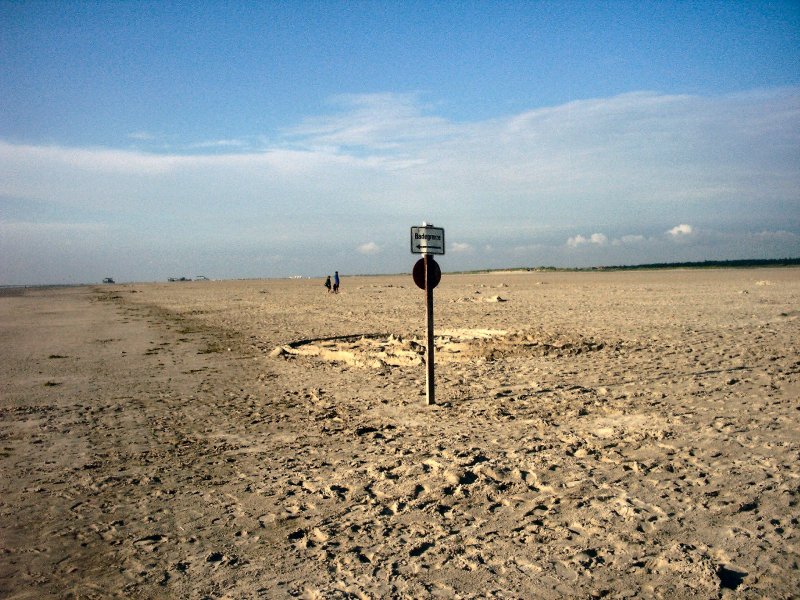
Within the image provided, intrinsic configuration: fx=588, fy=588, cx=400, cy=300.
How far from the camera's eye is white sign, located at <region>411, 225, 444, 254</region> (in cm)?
808

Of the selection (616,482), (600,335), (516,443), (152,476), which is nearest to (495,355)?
(600,335)

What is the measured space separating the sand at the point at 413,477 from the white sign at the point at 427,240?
7.35 ft

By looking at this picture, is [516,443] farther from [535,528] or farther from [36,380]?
[36,380]

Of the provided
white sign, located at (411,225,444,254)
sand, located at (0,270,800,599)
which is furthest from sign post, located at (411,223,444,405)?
sand, located at (0,270,800,599)

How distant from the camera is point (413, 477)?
5.59 m

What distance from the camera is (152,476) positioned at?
5891mm

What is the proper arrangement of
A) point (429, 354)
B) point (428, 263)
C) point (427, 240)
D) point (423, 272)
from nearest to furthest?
1. point (427, 240)
2. point (428, 263)
3. point (423, 272)
4. point (429, 354)

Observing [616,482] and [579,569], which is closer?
Answer: [579,569]

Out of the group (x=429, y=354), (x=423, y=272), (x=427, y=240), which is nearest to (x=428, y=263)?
(x=423, y=272)

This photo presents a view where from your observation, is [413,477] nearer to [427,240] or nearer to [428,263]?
[428,263]

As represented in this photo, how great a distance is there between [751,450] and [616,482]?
1.75m

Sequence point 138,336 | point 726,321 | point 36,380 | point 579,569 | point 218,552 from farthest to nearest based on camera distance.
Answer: point 138,336 < point 726,321 < point 36,380 < point 218,552 < point 579,569

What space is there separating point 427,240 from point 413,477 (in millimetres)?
3622

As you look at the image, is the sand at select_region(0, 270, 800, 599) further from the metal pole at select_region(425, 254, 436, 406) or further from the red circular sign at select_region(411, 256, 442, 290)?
the red circular sign at select_region(411, 256, 442, 290)
